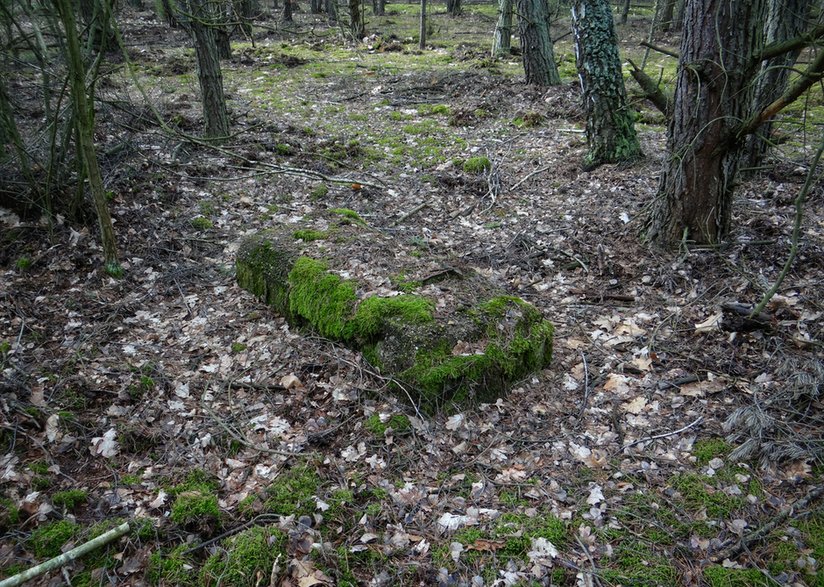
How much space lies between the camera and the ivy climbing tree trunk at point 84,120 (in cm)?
448

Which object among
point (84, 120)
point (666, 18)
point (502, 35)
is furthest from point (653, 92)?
point (666, 18)

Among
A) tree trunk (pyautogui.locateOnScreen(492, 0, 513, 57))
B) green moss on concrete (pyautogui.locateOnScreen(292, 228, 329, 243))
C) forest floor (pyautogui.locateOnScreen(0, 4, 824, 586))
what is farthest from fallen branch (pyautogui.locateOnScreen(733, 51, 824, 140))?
tree trunk (pyautogui.locateOnScreen(492, 0, 513, 57))

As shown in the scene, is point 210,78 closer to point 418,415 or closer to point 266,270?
point 266,270

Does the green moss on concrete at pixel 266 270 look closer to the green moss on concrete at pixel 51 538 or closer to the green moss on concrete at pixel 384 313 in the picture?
the green moss on concrete at pixel 384 313

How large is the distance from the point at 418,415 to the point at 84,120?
167 inches

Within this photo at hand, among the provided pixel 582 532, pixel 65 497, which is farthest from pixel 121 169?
pixel 582 532

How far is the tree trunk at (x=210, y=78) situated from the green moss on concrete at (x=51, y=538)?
6.52 m

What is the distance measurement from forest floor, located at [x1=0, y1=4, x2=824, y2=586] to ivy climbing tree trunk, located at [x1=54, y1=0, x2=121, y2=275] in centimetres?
37

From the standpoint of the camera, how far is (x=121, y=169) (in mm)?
7047

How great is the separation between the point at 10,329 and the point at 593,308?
5417 mm

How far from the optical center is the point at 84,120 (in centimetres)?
491

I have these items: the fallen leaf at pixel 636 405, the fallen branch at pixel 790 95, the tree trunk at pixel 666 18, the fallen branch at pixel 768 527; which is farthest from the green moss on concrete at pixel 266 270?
the tree trunk at pixel 666 18

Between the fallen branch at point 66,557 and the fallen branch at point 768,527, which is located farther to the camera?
the fallen branch at point 768,527

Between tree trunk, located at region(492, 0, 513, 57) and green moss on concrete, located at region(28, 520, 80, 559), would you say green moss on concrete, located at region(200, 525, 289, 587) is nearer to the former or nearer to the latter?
green moss on concrete, located at region(28, 520, 80, 559)
